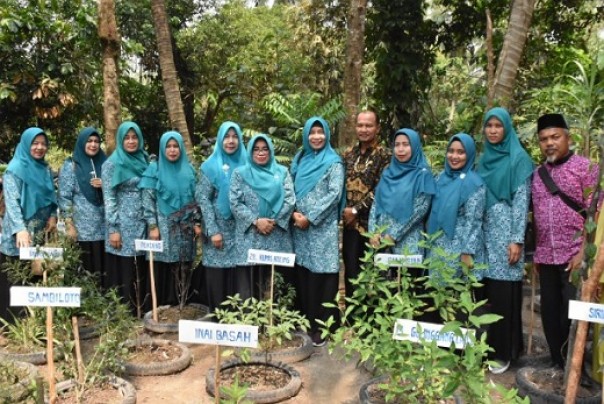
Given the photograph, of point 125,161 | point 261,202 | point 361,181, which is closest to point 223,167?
point 261,202

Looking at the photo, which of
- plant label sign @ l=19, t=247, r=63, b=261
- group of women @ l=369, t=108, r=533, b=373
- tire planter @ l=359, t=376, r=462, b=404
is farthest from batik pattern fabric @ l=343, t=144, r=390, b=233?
plant label sign @ l=19, t=247, r=63, b=261

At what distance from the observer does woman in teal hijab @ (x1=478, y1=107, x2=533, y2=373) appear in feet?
10.6

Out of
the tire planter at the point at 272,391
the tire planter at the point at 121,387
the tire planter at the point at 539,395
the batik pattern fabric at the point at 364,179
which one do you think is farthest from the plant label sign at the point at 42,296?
the tire planter at the point at 539,395

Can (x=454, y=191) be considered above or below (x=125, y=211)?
above

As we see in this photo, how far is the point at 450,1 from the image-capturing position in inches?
297

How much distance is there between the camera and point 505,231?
10.7ft

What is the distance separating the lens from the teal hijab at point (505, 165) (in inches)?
127

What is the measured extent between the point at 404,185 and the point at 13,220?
2606 mm

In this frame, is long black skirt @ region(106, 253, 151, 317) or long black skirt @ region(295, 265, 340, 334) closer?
long black skirt @ region(295, 265, 340, 334)

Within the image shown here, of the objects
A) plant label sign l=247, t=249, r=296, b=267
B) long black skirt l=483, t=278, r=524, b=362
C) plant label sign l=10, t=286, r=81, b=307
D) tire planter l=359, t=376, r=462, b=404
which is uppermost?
plant label sign l=247, t=249, r=296, b=267

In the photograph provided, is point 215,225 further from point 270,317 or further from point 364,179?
point 364,179

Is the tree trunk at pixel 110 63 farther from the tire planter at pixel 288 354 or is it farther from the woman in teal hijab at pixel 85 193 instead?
the tire planter at pixel 288 354

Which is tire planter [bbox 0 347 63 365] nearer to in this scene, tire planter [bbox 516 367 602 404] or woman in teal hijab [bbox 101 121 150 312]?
woman in teal hijab [bbox 101 121 150 312]

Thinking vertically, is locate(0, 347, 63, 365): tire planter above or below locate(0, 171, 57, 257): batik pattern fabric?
below
